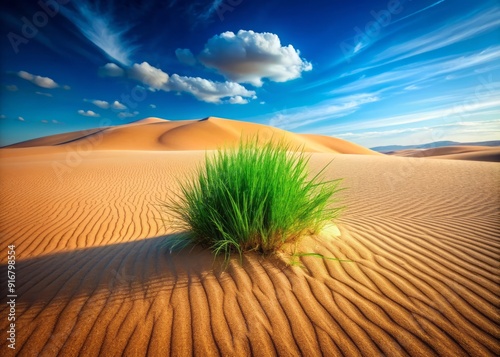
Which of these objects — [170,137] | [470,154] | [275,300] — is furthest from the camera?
[170,137]

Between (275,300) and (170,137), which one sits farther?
(170,137)

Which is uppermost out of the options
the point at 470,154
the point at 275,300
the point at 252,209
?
the point at 470,154

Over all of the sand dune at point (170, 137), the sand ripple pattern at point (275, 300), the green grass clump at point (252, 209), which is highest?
the sand dune at point (170, 137)

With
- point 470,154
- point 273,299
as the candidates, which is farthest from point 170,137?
point 470,154

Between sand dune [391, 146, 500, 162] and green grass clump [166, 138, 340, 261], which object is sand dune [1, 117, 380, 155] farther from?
green grass clump [166, 138, 340, 261]

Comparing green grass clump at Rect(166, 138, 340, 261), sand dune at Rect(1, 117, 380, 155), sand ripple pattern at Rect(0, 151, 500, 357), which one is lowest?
sand ripple pattern at Rect(0, 151, 500, 357)

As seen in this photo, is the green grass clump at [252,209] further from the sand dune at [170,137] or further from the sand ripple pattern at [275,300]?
the sand dune at [170,137]

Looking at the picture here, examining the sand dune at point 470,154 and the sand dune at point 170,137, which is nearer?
the sand dune at point 470,154

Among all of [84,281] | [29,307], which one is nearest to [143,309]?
[84,281]

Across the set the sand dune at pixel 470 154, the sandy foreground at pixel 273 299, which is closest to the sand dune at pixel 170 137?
the sand dune at pixel 470 154

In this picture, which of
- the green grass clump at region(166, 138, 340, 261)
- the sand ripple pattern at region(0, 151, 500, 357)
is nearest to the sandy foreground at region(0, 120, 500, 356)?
the sand ripple pattern at region(0, 151, 500, 357)

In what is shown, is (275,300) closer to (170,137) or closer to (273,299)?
(273,299)

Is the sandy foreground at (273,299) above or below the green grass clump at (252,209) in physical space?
below

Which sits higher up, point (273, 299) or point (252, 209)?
point (252, 209)
